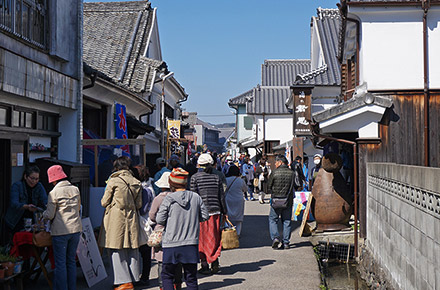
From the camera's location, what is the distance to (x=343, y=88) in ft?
55.5

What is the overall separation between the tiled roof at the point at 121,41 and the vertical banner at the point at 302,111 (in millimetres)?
5773

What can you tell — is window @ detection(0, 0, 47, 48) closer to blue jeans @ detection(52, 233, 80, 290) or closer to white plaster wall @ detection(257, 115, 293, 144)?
blue jeans @ detection(52, 233, 80, 290)

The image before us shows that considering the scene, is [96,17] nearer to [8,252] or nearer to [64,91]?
[64,91]

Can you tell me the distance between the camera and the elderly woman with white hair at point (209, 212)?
9.27 m

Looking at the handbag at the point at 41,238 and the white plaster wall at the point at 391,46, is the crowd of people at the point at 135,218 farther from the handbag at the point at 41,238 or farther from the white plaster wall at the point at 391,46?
the white plaster wall at the point at 391,46

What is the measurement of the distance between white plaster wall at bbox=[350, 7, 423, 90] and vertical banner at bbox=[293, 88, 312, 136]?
7.22 meters

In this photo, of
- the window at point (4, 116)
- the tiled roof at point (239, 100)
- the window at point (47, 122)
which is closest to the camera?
the window at point (4, 116)

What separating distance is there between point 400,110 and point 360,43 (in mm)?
1884

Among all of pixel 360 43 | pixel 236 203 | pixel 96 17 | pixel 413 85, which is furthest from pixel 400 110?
pixel 96 17

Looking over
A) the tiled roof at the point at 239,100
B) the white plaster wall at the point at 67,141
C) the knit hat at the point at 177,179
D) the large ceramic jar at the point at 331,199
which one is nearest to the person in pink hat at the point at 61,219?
the knit hat at the point at 177,179

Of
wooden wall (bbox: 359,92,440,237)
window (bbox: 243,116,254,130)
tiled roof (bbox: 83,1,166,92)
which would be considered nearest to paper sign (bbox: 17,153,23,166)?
wooden wall (bbox: 359,92,440,237)

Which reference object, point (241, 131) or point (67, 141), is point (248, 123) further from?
point (67, 141)

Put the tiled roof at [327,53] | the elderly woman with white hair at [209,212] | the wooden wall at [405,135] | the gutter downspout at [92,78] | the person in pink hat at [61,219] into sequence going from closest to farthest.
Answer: the person in pink hat at [61,219], the elderly woman with white hair at [209,212], the wooden wall at [405,135], the gutter downspout at [92,78], the tiled roof at [327,53]

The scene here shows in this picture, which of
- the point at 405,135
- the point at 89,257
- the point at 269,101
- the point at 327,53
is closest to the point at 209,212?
the point at 89,257
